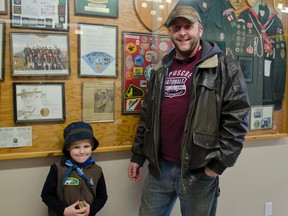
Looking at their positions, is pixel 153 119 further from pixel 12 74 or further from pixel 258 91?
pixel 258 91

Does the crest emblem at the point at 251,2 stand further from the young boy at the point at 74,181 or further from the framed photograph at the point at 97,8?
the young boy at the point at 74,181

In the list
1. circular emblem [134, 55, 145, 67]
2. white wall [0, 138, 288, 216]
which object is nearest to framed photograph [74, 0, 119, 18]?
circular emblem [134, 55, 145, 67]

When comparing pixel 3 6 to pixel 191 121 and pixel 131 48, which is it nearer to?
pixel 131 48

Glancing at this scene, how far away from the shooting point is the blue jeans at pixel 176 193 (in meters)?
1.47

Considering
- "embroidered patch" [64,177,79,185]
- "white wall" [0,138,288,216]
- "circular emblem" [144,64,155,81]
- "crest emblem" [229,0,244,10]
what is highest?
"crest emblem" [229,0,244,10]

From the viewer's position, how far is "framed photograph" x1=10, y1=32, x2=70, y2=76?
1490mm

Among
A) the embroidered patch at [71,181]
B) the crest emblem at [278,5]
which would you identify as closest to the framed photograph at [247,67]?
the crest emblem at [278,5]

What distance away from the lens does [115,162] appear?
5.81ft

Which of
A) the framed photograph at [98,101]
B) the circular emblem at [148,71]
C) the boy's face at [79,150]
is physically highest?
the circular emblem at [148,71]

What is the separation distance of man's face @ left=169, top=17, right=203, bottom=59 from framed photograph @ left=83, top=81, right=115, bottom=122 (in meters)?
0.47

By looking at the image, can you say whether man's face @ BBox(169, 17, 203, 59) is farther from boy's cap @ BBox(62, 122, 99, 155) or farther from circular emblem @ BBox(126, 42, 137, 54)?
boy's cap @ BBox(62, 122, 99, 155)

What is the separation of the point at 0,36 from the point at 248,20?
163 centimetres

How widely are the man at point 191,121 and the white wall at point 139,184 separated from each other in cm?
24

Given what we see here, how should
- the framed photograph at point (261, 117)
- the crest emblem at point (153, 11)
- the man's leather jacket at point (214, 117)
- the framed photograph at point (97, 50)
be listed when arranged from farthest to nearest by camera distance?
the framed photograph at point (261, 117) → the crest emblem at point (153, 11) → the framed photograph at point (97, 50) → the man's leather jacket at point (214, 117)
